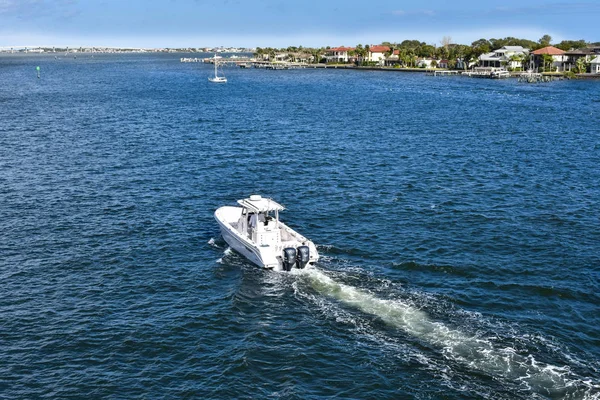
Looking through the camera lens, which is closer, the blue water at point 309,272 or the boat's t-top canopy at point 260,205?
the blue water at point 309,272

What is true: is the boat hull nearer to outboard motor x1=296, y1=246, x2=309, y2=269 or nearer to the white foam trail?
outboard motor x1=296, y1=246, x2=309, y2=269

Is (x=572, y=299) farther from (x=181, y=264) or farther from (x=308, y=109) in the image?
(x=308, y=109)

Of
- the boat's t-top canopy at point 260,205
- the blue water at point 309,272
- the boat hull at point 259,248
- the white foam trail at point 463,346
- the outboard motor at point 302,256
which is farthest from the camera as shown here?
the boat's t-top canopy at point 260,205

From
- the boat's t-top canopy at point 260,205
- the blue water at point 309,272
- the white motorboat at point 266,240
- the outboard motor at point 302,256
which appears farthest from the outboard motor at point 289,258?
the boat's t-top canopy at point 260,205

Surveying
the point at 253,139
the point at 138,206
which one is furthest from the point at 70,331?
the point at 253,139

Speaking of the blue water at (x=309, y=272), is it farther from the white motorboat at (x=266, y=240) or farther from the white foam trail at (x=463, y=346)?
the white motorboat at (x=266, y=240)

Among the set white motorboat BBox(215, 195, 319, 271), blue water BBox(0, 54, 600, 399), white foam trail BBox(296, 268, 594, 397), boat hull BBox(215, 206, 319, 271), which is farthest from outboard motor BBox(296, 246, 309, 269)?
white foam trail BBox(296, 268, 594, 397)

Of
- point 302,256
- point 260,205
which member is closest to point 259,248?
point 302,256

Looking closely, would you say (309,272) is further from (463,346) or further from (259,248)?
(463,346)
